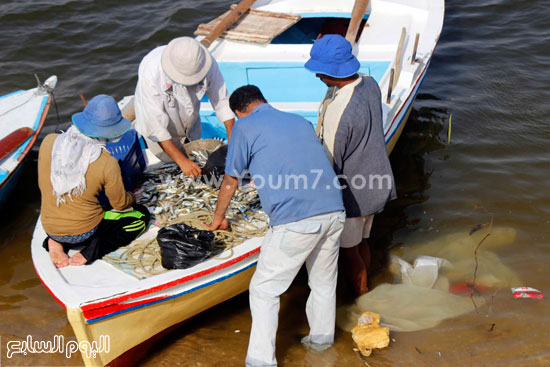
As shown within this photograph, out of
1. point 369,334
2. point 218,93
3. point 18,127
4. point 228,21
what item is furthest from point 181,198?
point 228,21

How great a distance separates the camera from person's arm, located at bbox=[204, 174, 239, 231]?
12.8 ft

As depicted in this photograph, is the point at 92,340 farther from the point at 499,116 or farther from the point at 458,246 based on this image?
the point at 499,116

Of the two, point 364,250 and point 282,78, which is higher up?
point 282,78

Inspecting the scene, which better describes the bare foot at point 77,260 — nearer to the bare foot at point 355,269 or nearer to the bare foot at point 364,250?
the bare foot at point 355,269

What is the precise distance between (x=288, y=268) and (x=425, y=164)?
4.15 metres

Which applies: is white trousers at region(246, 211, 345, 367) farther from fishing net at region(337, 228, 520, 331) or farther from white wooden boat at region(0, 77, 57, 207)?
white wooden boat at region(0, 77, 57, 207)

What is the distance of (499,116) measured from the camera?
7941 millimetres

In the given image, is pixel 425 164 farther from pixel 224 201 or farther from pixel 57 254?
pixel 57 254

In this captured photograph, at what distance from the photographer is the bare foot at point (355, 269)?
461 centimetres

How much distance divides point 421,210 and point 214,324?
120 inches

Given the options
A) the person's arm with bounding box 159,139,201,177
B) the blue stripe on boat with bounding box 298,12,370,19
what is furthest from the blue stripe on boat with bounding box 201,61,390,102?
the person's arm with bounding box 159,139,201,177

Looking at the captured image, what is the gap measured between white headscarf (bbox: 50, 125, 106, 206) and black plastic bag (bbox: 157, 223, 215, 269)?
2.45 ft

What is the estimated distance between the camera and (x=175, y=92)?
16.0 ft

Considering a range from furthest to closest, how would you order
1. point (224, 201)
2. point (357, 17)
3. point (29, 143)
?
point (357, 17) < point (29, 143) < point (224, 201)
